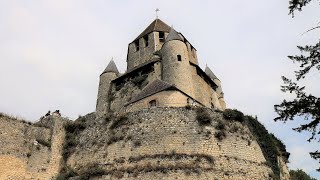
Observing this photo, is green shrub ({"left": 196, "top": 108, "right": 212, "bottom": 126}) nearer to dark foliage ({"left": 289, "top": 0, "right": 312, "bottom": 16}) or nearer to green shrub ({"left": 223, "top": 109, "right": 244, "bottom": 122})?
green shrub ({"left": 223, "top": 109, "right": 244, "bottom": 122})

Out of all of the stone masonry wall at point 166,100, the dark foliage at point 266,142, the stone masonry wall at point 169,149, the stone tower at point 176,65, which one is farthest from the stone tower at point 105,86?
the dark foliage at point 266,142

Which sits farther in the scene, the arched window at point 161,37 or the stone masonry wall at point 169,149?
the arched window at point 161,37

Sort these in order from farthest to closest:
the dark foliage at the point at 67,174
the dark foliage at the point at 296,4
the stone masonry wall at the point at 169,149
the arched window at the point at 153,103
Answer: the arched window at the point at 153,103
the dark foliage at the point at 67,174
the stone masonry wall at the point at 169,149
the dark foliage at the point at 296,4

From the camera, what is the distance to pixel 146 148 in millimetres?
23438

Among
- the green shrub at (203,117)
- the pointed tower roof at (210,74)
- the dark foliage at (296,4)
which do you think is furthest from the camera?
the pointed tower roof at (210,74)

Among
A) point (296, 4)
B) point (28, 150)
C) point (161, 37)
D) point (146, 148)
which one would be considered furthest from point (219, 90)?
point (296, 4)

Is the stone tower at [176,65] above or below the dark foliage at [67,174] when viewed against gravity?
above

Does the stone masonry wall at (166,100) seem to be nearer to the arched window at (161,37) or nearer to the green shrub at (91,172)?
the green shrub at (91,172)

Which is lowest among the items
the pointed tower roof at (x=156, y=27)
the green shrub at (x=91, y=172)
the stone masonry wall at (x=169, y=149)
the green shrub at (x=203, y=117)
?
the green shrub at (x=91, y=172)

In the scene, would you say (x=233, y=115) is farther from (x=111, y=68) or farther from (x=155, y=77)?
(x=111, y=68)

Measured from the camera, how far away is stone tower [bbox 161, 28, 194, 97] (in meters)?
31.6

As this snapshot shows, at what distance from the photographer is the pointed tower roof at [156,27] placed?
39375 millimetres

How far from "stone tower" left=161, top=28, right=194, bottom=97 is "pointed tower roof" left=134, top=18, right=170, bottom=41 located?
15.8ft

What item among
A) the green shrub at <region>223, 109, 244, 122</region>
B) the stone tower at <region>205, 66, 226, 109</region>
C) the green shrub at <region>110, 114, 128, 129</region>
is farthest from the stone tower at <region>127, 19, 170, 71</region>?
the green shrub at <region>223, 109, 244, 122</region>
